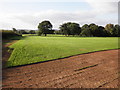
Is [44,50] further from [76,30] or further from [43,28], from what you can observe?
[76,30]

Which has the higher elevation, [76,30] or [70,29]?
[70,29]

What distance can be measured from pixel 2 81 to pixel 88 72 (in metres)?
6.20

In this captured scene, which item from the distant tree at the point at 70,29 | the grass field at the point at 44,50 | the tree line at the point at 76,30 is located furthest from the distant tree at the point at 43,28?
the grass field at the point at 44,50

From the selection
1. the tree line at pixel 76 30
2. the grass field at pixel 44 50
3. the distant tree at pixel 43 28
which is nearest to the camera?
the grass field at pixel 44 50

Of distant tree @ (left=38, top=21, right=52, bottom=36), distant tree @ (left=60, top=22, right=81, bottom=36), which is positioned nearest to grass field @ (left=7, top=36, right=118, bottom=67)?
distant tree @ (left=60, top=22, right=81, bottom=36)

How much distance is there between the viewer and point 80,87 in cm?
567

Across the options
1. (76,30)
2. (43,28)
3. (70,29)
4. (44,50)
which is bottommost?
(44,50)

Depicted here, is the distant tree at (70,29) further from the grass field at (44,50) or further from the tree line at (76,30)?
the grass field at (44,50)

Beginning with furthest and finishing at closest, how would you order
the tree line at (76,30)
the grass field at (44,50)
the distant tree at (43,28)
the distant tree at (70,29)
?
the distant tree at (43,28)
the distant tree at (70,29)
the tree line at (76,30)
the grass field at (44,50)

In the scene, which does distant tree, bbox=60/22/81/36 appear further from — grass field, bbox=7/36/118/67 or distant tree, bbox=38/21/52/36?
grass field, bbox=7/36/118/67

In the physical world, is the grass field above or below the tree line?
below

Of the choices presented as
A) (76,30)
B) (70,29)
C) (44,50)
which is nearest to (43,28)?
(70,29)

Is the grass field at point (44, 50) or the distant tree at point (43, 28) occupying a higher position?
the distant tree at point (43, 28)

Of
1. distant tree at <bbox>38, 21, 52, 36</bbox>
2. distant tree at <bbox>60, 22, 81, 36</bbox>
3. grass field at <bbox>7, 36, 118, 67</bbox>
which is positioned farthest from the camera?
distant tree at <bbox>38, 21, 52, 36</bbox>
